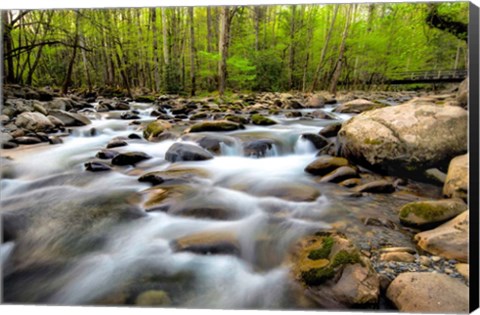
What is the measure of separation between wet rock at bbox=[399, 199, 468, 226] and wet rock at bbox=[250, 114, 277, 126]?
124cm

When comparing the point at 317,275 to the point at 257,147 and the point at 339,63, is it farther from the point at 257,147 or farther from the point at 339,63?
the point at 339,63

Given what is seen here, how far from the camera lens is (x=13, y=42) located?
7.76 feet

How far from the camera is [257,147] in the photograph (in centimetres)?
271

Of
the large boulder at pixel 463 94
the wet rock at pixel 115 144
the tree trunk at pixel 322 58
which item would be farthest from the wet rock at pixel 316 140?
the wet rock at pixel 115 144

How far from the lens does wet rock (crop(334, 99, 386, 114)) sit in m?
2.42

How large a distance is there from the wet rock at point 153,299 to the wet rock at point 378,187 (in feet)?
4.83

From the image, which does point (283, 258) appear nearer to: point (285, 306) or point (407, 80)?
point (285, 306)

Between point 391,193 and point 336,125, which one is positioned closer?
point 391,193

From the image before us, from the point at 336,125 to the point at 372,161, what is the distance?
0.38 metres

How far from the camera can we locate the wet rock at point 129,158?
2562mm

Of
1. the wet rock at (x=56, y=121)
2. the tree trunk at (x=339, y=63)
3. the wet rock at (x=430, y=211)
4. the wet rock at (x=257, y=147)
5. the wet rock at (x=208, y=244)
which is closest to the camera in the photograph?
the wet rock at (x=430, y=211)

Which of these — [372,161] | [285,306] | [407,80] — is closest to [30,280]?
[285,306]

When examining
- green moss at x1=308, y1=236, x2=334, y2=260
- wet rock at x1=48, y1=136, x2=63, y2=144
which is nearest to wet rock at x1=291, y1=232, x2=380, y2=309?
green moss at x1=308, y1=236, x2=334, y2=260

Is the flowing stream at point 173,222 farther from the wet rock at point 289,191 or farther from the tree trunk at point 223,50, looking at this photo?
the tree trunk at point 223,50
